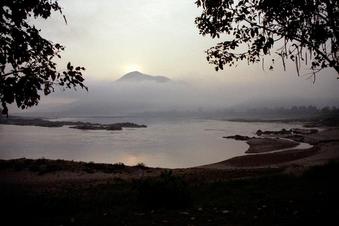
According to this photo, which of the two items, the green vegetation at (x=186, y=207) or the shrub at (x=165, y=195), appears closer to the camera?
the green vegetation at (x=186, y=207)

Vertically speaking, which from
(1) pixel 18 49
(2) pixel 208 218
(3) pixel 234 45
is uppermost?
(3) pixel 234 45

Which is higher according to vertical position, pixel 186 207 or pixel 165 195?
pixel 165 195

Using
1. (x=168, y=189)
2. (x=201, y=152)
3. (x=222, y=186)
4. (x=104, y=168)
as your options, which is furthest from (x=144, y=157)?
(x=168, y=189)

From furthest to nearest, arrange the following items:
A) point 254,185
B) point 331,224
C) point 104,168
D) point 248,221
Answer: point 104,168
point 254,185
point 248,221
point 331,224

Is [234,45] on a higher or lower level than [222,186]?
higher

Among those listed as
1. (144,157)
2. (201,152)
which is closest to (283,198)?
(144,157)

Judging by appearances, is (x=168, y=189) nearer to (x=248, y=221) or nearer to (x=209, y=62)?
(x=248, y=221)

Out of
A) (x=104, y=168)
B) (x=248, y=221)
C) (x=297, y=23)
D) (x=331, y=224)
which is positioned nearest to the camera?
(x=331, y=224)

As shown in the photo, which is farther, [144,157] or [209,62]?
[144,157]

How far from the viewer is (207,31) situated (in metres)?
10.7

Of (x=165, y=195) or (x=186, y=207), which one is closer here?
(x=186, y=207)

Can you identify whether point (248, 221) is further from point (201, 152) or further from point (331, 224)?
point (201, 152)

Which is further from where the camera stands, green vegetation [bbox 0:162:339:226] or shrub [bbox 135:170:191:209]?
shrub [bbox 135:170:191:209]

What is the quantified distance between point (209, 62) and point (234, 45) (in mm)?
859
